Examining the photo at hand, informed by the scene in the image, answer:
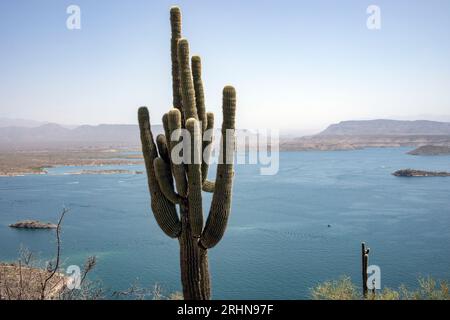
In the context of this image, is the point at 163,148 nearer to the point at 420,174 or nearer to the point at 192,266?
the point at 192,266

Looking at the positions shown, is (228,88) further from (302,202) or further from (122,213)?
(302,202)

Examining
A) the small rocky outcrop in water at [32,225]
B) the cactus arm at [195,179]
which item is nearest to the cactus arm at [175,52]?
the cactus arm at [195,179]

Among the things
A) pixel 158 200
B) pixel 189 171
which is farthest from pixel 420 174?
pixel 189 171

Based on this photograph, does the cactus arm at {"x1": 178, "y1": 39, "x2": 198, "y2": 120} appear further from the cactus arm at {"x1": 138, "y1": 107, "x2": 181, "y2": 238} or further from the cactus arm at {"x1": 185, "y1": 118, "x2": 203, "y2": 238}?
the cactus arm at {"x1": 138, "y1": 107, "x2": 181, "y2": 238}

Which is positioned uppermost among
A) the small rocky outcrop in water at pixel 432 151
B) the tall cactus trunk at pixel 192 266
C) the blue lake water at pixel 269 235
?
the tall cactus trunk at pixel 192 266

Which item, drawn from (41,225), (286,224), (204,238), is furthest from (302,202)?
(204,238)

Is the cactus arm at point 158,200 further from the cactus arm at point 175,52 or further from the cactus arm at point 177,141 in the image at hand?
the cactus arm at point 175,52
